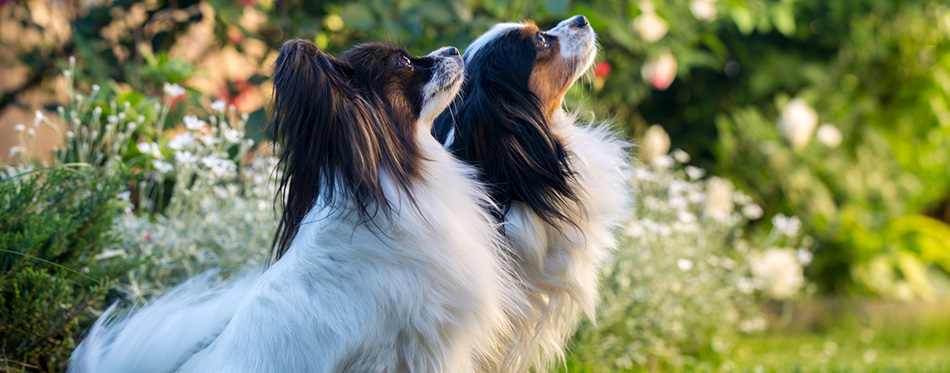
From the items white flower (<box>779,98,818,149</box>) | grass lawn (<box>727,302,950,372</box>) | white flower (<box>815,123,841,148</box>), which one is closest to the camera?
grass lawn (<box>727,302,950,372</box>)

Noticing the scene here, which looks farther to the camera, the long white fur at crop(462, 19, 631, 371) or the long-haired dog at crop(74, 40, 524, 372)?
the long white fur at crop(462, 19, 631, 371)

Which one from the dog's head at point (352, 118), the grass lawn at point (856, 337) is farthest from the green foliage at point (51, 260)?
the grass lawn at point (856, 337)

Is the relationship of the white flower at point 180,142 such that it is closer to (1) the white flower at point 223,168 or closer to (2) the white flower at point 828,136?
(1) the white flower at point 223,168

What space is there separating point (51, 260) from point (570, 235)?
167 cm

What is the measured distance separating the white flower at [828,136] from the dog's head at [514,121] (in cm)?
336

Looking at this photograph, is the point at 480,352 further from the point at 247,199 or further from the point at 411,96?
the point at 247,199

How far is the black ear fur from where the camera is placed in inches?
87.5

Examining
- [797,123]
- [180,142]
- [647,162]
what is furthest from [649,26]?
[180,142]

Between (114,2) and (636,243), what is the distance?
313 cm

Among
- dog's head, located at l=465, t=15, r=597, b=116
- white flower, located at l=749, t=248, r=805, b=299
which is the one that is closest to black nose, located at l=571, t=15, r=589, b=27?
dog's head, located at l=465, t=15, r=597, b=116

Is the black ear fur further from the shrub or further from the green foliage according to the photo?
the green foliage

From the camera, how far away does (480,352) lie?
210cm

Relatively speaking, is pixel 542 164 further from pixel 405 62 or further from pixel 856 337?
pixel 856 337

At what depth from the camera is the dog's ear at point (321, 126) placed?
1.73 m
